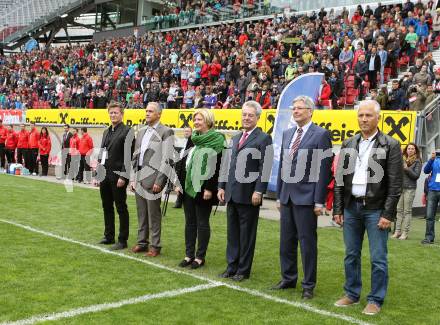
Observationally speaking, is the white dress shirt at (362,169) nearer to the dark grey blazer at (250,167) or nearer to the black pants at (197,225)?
the dark grey blazer at (250,167)

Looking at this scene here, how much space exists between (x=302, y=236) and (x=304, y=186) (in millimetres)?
503

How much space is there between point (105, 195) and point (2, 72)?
114 feet

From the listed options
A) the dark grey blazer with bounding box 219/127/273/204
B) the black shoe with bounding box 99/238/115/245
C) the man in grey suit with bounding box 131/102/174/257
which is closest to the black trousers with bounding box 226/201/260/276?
the dark grey blazer with bounding box 219/127/273/204

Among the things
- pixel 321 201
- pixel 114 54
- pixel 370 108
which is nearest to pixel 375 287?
pixel 321 201

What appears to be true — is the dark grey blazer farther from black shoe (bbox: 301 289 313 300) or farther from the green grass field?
black shoe (bbox: 301 289 313 300)

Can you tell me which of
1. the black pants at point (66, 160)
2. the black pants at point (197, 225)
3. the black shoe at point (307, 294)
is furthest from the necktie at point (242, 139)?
the black pants at point (66, 160)

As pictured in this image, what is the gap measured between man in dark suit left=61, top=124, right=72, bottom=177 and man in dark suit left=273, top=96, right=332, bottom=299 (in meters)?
14.5

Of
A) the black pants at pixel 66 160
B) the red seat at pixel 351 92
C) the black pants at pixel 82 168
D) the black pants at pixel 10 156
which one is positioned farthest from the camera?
the black pants at pixel 10 156

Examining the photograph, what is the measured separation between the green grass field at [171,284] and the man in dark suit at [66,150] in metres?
10.0

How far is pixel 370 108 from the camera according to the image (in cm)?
474

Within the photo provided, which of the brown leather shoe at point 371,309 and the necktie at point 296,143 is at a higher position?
the necktie at point 296,143

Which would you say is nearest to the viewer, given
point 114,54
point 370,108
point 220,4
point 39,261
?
point 370,108

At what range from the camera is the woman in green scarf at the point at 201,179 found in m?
6.18

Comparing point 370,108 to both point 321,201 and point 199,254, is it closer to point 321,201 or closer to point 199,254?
point 321,201
